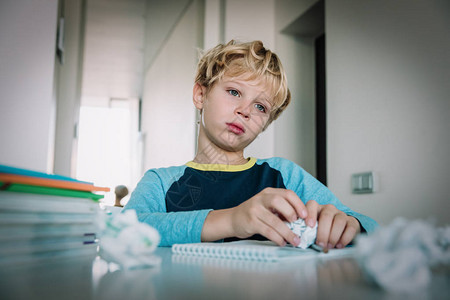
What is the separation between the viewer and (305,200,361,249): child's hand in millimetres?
529

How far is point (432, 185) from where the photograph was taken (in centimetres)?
119

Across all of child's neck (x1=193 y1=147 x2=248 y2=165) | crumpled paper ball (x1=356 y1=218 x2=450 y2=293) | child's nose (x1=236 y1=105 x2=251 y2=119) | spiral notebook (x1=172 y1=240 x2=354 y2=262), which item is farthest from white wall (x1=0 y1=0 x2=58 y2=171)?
crumpled paper ball (x1=356 y1=218 x2=450 y2=293)

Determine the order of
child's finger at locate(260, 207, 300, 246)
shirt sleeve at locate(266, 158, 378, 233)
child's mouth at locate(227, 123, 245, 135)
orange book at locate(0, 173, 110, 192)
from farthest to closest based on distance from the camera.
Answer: child's mouth at locate(227, 123, 245, 135)
shirt sleeve at locate(266, 158, 378, 233)
child's finger at locate(260, 207, 300, 246)
orange book at locate(0, 173, 110, 192)

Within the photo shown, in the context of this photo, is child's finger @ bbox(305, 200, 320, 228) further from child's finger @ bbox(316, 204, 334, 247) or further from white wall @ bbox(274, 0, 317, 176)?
white wall @ bbox(274, 0, 317, 176)

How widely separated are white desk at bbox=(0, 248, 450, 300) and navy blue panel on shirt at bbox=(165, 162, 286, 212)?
65 cm

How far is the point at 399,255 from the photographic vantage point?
221 millimetres

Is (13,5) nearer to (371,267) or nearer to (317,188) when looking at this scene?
(317,188)

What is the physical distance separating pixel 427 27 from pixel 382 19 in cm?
26

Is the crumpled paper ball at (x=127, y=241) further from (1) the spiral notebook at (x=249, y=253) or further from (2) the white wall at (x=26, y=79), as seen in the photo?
(2) the white wall at (x=26, y=79)

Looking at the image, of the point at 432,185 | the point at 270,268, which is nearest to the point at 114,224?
the point at 270,268

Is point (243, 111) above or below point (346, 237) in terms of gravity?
above

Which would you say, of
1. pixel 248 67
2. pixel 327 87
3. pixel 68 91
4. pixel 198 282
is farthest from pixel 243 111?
pixel 68 91

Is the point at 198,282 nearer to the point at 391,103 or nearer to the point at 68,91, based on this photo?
the point at 391,103

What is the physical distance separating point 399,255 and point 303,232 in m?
0.29
